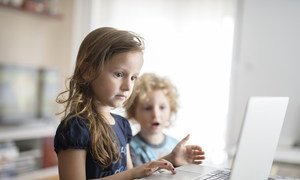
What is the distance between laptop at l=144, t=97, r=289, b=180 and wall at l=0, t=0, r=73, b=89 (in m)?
2.58

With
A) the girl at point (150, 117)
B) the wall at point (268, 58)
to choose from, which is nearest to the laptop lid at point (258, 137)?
the girl at point (150, 117)

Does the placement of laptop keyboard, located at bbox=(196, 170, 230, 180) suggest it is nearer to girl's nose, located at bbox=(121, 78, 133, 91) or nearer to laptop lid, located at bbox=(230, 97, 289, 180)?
laptop lid, located at bbox=(230, 97, 289, 180)

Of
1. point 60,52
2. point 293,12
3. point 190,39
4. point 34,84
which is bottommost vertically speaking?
point 34,84

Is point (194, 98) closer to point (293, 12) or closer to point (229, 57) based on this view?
point (229, 57)

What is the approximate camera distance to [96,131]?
3.30 feet

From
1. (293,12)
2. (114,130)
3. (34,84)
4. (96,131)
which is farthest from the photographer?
(34,84)

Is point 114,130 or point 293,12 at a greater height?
point 293,12

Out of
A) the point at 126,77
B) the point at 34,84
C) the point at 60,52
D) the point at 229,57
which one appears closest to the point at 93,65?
the point at 126,77

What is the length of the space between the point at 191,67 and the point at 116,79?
1.90 m

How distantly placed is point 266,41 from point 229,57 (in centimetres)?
27

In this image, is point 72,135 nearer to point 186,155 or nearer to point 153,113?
point 186,155

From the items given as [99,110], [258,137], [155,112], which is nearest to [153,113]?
[155,112]

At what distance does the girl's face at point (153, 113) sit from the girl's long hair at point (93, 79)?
567mm

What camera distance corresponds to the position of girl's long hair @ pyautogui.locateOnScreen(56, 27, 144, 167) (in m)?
1.01
